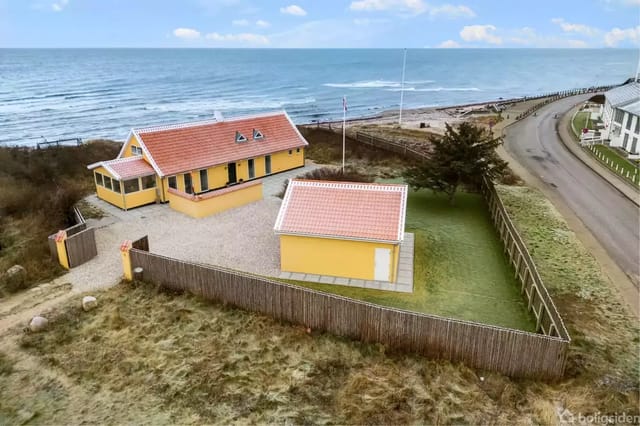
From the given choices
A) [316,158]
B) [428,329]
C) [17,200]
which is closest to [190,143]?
[17,200]

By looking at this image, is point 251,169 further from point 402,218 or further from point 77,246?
point 402,218

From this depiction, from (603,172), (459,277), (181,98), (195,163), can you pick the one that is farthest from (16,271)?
(181,98)

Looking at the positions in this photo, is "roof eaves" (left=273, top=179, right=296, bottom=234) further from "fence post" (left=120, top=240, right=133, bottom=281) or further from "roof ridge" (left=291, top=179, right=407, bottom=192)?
"fence post" (left=120, top=240, right=133, bottom=281)

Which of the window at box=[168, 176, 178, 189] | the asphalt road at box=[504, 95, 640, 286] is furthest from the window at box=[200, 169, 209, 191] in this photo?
the asphalt road at box=[504, 95, 640, 286]

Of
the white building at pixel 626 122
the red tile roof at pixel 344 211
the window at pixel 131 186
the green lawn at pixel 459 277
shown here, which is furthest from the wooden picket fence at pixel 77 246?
the white building at pixel 626 122

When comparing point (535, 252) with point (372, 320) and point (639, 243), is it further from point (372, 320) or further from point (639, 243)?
point (372, 320)

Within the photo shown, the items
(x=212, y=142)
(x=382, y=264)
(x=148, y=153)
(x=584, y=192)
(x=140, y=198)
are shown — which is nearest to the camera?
(x=382, y=264)
